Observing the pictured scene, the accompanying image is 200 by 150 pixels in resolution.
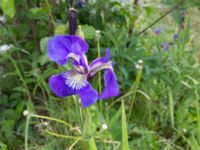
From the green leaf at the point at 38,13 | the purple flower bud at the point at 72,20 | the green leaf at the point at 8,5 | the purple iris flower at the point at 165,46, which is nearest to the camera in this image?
the purple flower bud at the point at 72,20

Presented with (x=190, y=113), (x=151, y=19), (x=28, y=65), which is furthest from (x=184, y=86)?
(x=151, y=19)

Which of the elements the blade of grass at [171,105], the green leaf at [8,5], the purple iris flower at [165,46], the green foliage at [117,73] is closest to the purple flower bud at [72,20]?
the green leaf at [8,5]

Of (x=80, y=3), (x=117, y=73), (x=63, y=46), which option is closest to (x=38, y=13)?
(x=80, y=3)

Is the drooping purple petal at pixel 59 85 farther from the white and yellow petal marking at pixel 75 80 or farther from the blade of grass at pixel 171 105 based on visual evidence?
the blade of grass at pixel 171 105

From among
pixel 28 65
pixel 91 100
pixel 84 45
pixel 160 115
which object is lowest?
pixel 160 115

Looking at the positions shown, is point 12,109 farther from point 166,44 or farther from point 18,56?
point 166,44

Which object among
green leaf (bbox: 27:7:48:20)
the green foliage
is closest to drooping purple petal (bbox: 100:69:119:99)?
the green foliage
